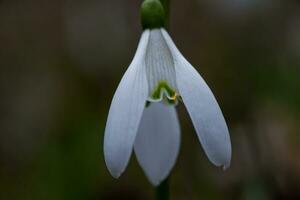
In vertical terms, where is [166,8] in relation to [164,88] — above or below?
above

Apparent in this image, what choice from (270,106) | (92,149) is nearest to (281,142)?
(270,106)

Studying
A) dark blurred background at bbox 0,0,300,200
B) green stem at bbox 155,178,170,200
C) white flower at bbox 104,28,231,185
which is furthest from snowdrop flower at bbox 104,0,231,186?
dark blurred background at bbox 0,0,300,200

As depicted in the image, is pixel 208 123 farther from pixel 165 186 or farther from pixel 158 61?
pixel 165 186

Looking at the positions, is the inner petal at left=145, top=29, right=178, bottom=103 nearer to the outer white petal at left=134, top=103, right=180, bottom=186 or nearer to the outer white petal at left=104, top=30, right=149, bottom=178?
the outer white petal at left=104, top=30, right=149, bottom=178

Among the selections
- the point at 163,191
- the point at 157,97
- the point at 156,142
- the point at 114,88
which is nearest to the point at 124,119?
the point at 157,97

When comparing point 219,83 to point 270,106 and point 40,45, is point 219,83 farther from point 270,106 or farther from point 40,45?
point 40,45

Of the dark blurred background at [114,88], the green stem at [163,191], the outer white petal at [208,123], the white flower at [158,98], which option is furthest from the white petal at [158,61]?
the dark blurred background at [114,88]
